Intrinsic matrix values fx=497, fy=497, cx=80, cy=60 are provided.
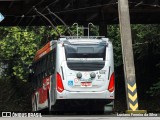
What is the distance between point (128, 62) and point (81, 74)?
312cm

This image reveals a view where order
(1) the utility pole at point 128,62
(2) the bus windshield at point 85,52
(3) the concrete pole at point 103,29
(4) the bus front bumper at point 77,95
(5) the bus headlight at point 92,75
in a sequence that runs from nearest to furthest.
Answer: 1. (4) the bus front bumper at point 77,95
2. (5) the bus headlight at point 92,75
3. (2) the bus windshield at point 85,52
4. (1) the utility pole at point 128,62
5. (3) the concrete pole at point 103,29

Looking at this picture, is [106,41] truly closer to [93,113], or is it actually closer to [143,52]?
[93,113]

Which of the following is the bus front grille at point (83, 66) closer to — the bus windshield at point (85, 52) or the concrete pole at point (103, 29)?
the bus windshield at point (85, 52)

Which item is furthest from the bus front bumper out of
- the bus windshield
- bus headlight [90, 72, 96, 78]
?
the bus windshield

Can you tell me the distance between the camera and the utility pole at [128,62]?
22625 mm

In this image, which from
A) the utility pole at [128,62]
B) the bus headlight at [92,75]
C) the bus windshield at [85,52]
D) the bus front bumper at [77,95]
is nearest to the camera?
the bus front bumper at [77,95]

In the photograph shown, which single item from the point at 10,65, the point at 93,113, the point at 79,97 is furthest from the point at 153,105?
the point at 79,97

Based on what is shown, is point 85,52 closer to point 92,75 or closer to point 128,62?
point 92,75

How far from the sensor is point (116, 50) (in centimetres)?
4244

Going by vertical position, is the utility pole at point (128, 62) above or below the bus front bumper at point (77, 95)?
above

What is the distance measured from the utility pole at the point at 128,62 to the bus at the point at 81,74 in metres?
1.14

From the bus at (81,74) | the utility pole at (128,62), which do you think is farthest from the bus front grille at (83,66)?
the utility pole at (128,62)

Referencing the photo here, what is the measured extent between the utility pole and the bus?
3.74 feet

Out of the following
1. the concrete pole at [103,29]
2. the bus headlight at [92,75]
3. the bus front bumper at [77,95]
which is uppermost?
the concrete pole at [103,29]
